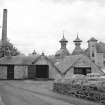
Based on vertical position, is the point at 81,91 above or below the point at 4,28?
below

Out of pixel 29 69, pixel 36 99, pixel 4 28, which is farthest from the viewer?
pixel 4 28

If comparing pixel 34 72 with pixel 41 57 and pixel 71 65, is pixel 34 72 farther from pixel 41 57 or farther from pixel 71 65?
pixel 71 65

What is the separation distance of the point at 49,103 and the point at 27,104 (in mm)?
1583

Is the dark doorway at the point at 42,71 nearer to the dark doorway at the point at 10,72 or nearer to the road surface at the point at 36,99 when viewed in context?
the dark doorway at the point at 10,72

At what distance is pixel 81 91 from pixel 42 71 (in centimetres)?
2677

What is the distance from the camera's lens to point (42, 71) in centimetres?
4691

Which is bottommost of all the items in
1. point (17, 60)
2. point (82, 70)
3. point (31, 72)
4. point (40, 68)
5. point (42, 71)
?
point (31, 72)

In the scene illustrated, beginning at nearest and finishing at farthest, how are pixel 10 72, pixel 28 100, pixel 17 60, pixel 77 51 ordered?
pixel 28 100
pixel 10 72
pixel 17 60
pixel 77 51

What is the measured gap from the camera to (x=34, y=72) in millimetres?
46406

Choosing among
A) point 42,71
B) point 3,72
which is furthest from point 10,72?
point 42,71

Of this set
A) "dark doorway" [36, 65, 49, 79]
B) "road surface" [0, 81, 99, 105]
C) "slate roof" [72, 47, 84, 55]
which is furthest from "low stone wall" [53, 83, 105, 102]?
"slate roof" [72, 47, 84, 55]

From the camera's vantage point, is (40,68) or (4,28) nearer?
(40,68)

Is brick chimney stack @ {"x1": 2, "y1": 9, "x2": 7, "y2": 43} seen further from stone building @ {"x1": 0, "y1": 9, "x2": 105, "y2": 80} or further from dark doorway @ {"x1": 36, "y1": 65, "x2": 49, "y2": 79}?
dark doorway @ {"x1": 36, "y1": 65, "x2": 49, "y2": 79}

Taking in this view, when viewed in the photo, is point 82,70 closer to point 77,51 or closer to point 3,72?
point 3,72
